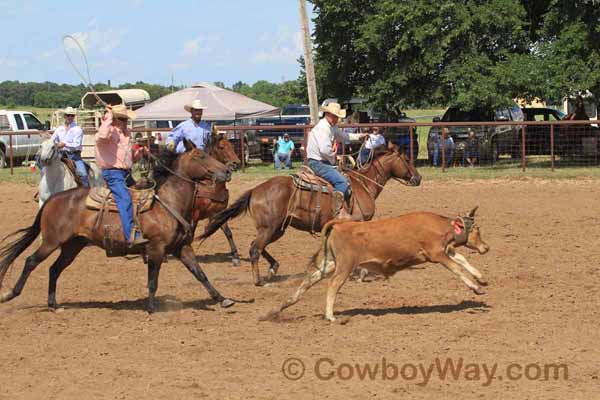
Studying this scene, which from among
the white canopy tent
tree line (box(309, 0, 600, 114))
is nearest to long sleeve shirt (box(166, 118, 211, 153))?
tree line (box(309, 0, 600, 114))

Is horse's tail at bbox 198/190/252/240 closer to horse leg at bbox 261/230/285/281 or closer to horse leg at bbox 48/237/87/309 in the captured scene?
horse leg at bbox 261/230/285/281

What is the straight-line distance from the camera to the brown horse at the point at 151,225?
8.83 m

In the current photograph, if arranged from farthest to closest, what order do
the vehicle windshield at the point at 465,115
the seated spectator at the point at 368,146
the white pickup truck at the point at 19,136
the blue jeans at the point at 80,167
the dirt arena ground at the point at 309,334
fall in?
the white pickup truck at the point at 19,136
the vehicle windshield at the point at 465,115
the blue jeans at the point at 80,167
the seated spectator at the point at 368,146
the dirt arena ground at the point at 309,334

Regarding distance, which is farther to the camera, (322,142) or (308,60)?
(308,60)

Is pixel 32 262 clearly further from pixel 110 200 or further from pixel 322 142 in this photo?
pixel 322 142

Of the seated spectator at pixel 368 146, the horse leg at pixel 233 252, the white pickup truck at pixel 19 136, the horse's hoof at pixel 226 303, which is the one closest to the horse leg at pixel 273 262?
the horse leg at pixel 233 252

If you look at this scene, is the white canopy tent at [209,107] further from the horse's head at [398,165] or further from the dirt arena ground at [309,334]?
the horse's head at [398,165]

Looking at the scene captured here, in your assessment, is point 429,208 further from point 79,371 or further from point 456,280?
point 79,371

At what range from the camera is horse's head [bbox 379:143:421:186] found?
1136 centimetres

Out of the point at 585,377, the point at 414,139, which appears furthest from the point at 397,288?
the point at 414,139

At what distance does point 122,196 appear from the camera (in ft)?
29.0

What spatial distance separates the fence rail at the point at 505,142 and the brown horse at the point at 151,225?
13.3 meters

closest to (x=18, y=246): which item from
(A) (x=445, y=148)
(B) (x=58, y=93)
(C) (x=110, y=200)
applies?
(C) (x=110, y=200)

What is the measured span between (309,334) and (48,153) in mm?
6065
